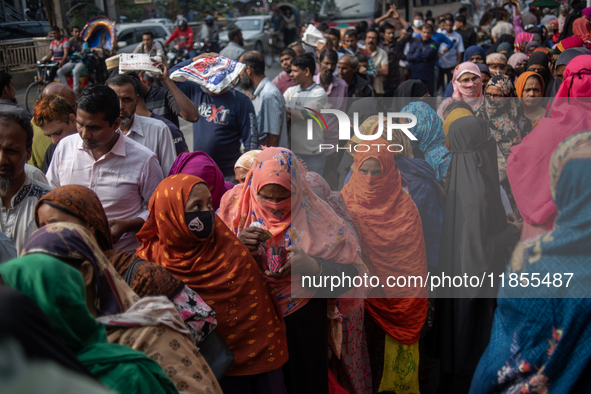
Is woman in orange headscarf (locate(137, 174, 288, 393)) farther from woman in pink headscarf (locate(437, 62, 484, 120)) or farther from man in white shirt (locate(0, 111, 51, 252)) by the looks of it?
woman in pink headscarf (locate(437, 62, 484, 120))

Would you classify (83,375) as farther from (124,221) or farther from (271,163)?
(124,221)

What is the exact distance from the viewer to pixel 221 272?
198cm

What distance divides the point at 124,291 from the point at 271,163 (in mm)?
1038

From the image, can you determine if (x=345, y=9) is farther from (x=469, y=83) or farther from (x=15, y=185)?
(x=15, y=185)

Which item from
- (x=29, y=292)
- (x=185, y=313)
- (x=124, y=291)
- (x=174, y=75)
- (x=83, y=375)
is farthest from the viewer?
(x=174, y=75)

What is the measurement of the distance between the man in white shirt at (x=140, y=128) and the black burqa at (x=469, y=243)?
5.93 feet

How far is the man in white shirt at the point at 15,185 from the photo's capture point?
2.24 m

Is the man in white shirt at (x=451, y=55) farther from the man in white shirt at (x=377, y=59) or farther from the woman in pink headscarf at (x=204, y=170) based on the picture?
the woman in pink headscarf at (x=204, y=170)

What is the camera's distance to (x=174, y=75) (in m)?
3.91

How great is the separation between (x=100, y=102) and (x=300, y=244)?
1.27 meters

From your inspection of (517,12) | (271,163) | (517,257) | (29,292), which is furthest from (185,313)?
(517,12)

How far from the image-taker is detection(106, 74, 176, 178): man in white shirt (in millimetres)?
3244

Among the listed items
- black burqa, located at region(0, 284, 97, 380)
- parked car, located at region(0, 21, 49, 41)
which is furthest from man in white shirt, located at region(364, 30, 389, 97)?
parked car, located at region(0, 21, 49, 41)

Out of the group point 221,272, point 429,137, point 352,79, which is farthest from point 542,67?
point 221,272
